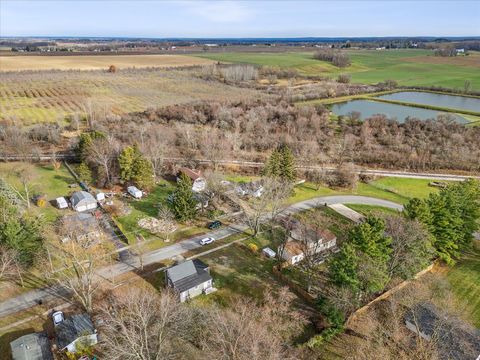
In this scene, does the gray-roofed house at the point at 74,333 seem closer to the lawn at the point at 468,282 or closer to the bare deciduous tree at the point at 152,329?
the bare deciduous tree at the point at 152,329

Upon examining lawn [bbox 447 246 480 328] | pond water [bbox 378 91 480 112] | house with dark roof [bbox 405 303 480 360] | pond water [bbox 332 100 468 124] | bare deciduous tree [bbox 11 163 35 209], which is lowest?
lawn [bbox 447 246 480 328]

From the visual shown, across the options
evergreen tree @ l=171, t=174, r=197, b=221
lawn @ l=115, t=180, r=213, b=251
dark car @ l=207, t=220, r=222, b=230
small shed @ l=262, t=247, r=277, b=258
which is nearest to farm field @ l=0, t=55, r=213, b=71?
lawn @ l=115, t=180, r=213, b=251

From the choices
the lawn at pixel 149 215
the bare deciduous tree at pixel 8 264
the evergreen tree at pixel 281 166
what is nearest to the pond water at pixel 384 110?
the evergreen tree at pixel 281 166

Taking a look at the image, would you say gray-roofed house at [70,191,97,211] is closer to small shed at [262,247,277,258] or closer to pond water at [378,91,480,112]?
small shed at [262,247,277,258]

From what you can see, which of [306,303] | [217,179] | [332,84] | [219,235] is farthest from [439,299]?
[332,84]

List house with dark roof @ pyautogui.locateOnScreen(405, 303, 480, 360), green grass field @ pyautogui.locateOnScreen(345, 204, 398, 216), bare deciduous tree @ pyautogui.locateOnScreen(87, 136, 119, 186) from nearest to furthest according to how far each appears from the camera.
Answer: house with dark roof @ pyautogui.locateOnScreen(405, 303, 480, 360)
green grass field @ pyautogui.locateOnScreen(345, 204, 398, 216)
bare deciduous tree @ pyautogui.locateOnScreen(87, 136, 119, 186)
